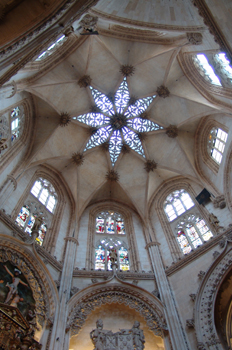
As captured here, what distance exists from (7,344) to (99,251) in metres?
7.23

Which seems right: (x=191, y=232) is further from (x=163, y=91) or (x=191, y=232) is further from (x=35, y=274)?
(x=163, y=91)

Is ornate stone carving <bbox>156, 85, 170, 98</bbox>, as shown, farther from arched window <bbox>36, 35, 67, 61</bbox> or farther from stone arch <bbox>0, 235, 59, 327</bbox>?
stone arch <bbox>0, 235, 59, 327</bbox>

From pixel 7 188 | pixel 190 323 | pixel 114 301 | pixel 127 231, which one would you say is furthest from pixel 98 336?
pixel 7 188

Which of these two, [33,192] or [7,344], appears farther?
[33,192]

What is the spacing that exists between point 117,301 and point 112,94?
12.7 m

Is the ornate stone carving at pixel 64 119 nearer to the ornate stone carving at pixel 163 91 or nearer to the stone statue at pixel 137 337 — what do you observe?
the ornate stone carving at pixel 163 91

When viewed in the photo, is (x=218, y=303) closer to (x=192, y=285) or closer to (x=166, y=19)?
(x=192, y=285)

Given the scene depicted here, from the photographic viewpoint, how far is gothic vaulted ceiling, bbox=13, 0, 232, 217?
1514cm

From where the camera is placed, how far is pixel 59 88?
16031mm

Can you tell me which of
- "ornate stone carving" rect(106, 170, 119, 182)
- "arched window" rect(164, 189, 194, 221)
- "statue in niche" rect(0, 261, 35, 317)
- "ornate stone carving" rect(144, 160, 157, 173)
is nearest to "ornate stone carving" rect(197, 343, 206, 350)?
"statue in niche" rect(0, 261, 35, 317)

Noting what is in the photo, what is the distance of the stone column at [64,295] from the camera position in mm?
9555

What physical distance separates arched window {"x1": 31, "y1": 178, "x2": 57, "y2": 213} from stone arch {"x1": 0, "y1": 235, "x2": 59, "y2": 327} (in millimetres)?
4492

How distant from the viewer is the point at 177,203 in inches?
667

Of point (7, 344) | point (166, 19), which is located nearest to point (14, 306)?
point (7, 344)
